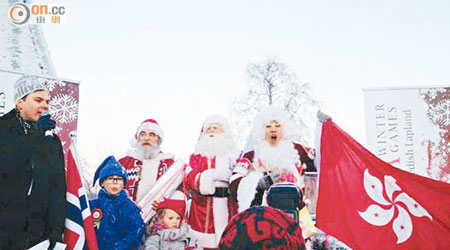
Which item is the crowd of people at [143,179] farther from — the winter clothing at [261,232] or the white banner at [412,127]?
the white banner at [412,127]

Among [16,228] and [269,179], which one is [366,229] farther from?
[16,228]

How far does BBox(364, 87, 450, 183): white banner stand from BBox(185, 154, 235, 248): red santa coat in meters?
7.13

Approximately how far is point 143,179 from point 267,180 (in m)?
1.77

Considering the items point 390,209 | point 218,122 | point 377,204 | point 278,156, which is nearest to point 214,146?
point 218,122

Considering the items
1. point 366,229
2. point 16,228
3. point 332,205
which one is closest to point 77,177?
point 16,228

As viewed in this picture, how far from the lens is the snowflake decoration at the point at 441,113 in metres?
11.3

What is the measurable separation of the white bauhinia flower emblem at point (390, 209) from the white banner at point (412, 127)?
7.04 meters

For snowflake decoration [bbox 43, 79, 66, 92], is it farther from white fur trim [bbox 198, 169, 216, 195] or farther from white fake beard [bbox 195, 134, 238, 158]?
white fur trim [bbox 198, 169, 216, 195]

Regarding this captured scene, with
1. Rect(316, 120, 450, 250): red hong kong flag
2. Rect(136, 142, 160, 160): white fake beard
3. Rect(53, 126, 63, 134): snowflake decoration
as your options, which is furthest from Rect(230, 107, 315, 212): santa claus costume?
Rect(53, 126, 63, 134): snowflake decoration

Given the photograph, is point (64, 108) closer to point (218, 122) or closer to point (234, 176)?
point (218, 122)

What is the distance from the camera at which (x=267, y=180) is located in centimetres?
424

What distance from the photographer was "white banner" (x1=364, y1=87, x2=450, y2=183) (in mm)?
10938

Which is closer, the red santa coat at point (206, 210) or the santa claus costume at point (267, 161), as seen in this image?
the santa claus costume at point (267, 161)
